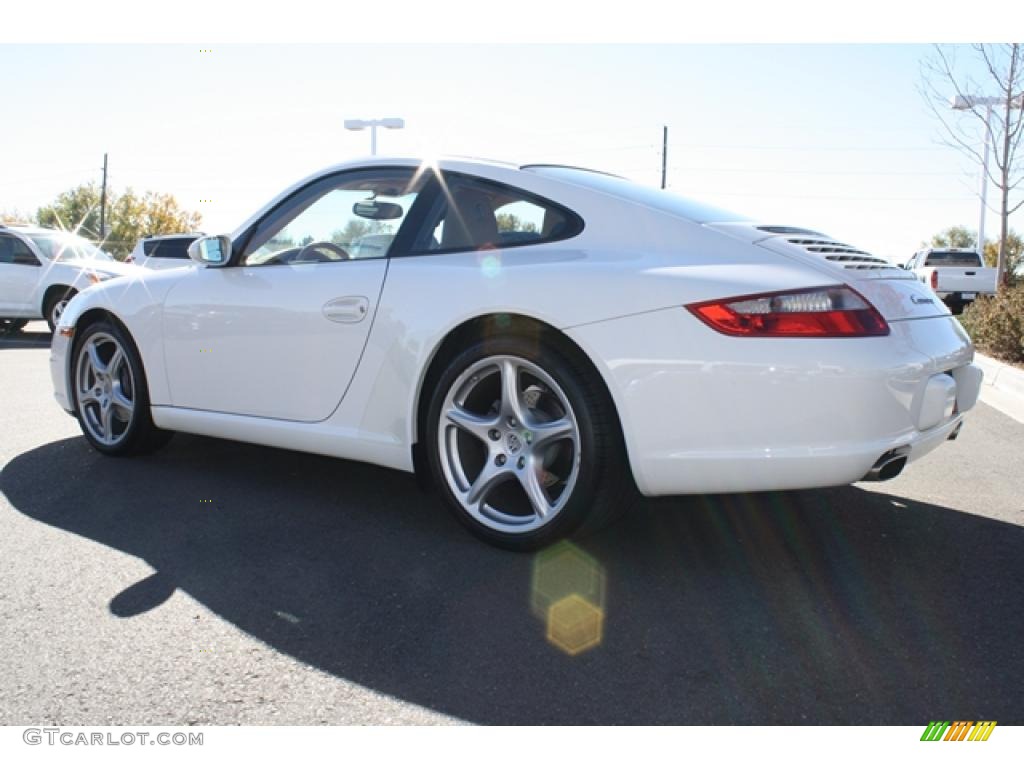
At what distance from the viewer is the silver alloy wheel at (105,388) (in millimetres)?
4641

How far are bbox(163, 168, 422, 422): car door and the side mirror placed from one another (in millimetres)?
46

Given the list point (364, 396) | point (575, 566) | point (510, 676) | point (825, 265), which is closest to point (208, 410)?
point (364, 396)

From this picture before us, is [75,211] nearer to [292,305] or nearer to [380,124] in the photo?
[380,124]

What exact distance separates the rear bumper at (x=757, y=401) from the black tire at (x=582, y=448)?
0.30 feet

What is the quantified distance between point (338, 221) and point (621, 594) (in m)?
2.08

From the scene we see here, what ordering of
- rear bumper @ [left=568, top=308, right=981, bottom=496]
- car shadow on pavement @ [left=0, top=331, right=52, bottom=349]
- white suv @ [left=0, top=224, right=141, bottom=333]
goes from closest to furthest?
rear bumper @ [left=568, top=308, right=981, bottom=496] < car shadow on pavement @ [left=0, top=331, right=52, bottom=349] < white suv @ [left=0, top=224, right=141, bottom=333]

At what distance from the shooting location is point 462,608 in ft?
9.23

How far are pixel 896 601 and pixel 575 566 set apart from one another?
1043mm

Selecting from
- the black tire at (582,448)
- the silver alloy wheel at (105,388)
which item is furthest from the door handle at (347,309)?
the silver alloy wheel at (105,388)

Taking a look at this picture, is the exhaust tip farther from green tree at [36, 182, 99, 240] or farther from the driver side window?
green tree at [36, 182, 99, 240]

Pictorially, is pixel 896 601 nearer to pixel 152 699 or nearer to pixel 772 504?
pixel 772 504

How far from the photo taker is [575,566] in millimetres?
3176

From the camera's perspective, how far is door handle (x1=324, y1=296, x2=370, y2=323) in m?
3.56

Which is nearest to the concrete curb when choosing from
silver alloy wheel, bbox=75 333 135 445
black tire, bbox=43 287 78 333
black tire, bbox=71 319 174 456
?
black tire, bbox=71 319 174 456
